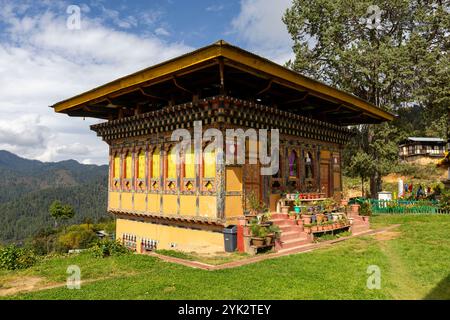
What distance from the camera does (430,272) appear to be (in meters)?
8.84

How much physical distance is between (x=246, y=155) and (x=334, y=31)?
19180 millimetres

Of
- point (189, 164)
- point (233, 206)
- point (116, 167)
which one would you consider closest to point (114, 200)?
point (116, 167)

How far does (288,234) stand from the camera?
13.0 metres

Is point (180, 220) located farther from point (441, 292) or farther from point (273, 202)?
point (441, 292)

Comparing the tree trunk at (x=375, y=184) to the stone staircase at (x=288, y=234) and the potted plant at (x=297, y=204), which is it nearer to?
the potted plant at (x=297, y=204)

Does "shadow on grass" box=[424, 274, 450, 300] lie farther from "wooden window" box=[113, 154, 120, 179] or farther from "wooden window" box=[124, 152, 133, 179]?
"wooden window" box=[113, 154, 120, 179]

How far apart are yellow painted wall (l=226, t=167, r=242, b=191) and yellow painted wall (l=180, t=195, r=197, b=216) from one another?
1643 millimetres

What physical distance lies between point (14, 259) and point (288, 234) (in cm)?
898

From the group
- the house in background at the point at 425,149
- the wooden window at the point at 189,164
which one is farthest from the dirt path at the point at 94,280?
the house in background at the point at 425,149

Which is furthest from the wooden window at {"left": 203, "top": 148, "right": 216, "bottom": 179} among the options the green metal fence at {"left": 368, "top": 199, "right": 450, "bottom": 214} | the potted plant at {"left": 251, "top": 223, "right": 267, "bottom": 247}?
the green metal fence at {"left": 368, "top": 199, "right": 450, "bottom": 214}

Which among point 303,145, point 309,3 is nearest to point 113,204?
point 303,145

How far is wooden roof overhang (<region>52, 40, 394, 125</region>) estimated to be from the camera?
36.9ft

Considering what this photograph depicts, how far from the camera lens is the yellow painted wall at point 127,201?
18.1 metres

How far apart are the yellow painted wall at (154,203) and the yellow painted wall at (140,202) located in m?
0.41
